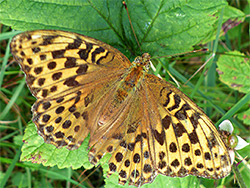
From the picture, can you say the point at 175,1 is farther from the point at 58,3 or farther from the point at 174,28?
the point at 58,3

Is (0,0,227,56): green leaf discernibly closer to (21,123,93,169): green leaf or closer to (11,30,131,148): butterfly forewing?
(11,30,131,148): butterfly forewing

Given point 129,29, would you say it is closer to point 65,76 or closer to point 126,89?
point 126,89

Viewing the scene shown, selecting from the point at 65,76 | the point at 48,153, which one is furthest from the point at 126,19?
the point at 48,153

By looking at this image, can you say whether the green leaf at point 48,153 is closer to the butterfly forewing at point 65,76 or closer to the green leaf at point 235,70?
the butterfly forewing at point 65,76

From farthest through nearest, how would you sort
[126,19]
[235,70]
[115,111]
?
1. [235,70]
2. [126,19]
3. [115,111]

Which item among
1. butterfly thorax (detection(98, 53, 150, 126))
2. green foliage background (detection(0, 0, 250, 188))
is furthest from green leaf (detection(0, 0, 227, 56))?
butterfly thorax (detection(98, 53, 150, 126))

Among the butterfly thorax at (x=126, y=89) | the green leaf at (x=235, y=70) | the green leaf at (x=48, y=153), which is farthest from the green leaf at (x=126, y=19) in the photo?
the green leaf at (x=48, y=153)
